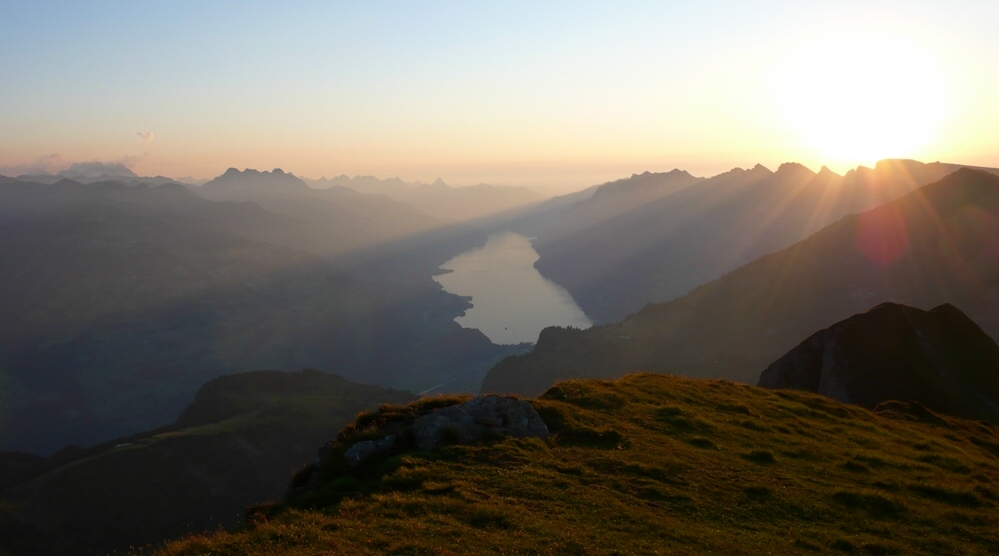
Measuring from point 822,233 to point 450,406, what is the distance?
201726 millimetres

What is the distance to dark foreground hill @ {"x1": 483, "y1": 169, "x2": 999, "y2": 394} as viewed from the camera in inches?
5487

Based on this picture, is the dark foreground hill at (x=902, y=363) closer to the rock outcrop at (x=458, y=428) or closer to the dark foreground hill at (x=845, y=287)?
the rock outcrop at (x=458, y=428)

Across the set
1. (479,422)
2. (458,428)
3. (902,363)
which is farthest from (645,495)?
(902,363)

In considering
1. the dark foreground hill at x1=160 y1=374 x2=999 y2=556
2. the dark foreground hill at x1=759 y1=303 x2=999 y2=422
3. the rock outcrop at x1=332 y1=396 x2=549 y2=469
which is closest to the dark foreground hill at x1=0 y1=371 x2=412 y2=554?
the rock outcrop at x1=332 y1=396 x2=549 y2=469

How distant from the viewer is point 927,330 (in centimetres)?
6462

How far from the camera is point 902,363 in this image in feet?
194

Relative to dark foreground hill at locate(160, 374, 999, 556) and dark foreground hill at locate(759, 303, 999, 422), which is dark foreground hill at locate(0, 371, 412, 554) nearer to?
dark foreground hill at locate(160, 374, 999, 556)

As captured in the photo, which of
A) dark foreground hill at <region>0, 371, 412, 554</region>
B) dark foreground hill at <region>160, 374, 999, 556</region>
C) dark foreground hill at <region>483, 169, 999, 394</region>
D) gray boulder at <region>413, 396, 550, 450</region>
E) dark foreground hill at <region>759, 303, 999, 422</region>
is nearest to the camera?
dark foreground hill at <region>160, 374, 999, 556</region>

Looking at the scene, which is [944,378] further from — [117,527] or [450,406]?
[117,527]

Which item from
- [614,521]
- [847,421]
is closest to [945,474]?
[847,421]

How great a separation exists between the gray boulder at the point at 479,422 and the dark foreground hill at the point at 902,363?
142ft

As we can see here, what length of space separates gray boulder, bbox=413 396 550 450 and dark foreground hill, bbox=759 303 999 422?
4325 centimetres

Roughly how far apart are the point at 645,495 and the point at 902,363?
5169 cm

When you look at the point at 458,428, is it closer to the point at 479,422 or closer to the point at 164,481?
the point at 479,422
